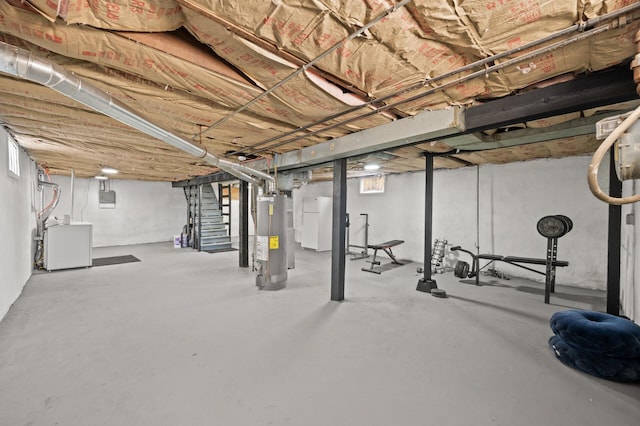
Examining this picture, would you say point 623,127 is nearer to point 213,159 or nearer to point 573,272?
point 213,159

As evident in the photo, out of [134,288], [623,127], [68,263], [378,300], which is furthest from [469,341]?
[68,263]

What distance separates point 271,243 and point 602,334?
3.44 meters

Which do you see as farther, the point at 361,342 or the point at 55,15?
the point at 361,342

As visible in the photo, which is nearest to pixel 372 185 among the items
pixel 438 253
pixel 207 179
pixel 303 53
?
pixel 438 253

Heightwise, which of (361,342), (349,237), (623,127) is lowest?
(361,342)

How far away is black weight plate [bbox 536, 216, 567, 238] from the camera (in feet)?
11.8

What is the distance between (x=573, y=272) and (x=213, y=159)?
18.7 ft

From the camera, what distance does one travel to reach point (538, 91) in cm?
187

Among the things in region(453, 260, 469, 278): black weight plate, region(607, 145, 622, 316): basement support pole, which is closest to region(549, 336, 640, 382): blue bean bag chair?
region(607, 145, 622, 316): basement support pole

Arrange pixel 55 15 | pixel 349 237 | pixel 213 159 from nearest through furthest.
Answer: pixel 55 15
pixel 213 159
pixel 349 237

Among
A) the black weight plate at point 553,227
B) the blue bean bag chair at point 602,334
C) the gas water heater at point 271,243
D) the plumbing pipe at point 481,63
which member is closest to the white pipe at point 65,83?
the plumbing pipe at point 481,63

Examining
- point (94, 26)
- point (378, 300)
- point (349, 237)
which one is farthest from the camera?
point (349, 237)

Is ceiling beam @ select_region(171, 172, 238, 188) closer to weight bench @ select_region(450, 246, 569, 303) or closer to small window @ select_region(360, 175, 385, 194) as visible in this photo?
small window @ select_region(360, 175, 385, 194)

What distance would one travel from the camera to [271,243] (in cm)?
398
